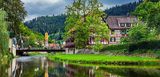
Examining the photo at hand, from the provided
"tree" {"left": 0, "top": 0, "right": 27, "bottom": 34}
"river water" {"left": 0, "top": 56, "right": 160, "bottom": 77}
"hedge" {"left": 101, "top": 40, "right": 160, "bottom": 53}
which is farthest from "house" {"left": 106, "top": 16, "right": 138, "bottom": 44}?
"river water" {"left": 0, "top": 56, "right": 160, "bottom": 77}

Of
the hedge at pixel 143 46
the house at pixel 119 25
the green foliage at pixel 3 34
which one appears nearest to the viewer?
the green foliage at pixel 3 34

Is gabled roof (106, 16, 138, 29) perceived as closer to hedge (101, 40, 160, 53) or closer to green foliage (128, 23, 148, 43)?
green foliage (128, 23, 148, 43)

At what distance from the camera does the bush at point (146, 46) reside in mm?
77650

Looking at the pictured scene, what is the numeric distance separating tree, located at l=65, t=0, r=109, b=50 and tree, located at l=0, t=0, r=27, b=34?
18088 millimetres

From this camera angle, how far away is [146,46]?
81.1 meters

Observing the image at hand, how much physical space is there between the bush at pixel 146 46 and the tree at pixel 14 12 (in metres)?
22.5

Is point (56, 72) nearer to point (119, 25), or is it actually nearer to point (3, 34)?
point (3, 34)

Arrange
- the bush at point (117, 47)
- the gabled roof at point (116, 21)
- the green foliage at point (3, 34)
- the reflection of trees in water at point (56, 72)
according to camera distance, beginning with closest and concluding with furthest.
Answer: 1. the reflection of trees in water at point (56, 72)
2. the green foliage at point (3, 34)
3. the bush at point (117, 47)
4. the gabled roof at point (116, 21)

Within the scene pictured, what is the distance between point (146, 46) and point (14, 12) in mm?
26022

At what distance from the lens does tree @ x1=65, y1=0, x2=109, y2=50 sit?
10375 centimetres

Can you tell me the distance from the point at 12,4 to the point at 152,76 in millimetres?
53074

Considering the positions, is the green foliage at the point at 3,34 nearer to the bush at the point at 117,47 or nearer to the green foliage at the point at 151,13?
the green foliage at the point at 151,13

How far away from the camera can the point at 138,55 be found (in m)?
81.7

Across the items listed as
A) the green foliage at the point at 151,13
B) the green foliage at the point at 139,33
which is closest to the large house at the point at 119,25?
the green foliage at the point at 139,33
